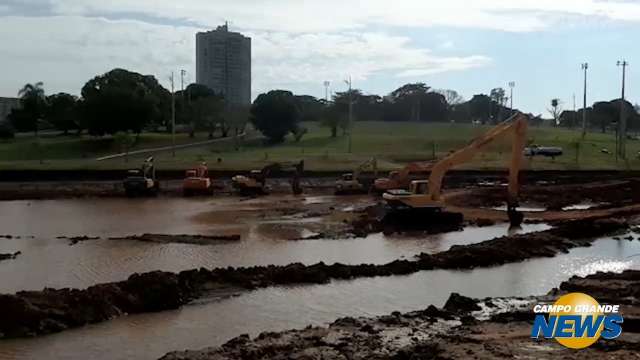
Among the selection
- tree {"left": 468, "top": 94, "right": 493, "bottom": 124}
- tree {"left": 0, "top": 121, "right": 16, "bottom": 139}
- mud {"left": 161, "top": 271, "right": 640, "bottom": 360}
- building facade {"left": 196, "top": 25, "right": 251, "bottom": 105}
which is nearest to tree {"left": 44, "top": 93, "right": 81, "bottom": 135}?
tree {"left": 0, "top": 121, "right": 16, "bottom": 139}

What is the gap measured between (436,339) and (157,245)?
16284mm

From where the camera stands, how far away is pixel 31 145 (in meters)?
78.1

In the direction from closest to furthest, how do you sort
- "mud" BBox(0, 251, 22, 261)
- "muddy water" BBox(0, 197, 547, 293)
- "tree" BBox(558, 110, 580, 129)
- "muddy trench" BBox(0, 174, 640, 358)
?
1. "muddy trench" BBox(0, 174, 640, 358)
2. "muddy water" BBox(0, 197, 547, 293)
3. "mud" BBox(0, 251, 22, 261)
4. "tree" BBox(558, 110, 580, 129)

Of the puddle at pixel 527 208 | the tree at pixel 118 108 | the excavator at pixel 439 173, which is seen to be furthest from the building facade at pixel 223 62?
the excavator at pixel 439 173

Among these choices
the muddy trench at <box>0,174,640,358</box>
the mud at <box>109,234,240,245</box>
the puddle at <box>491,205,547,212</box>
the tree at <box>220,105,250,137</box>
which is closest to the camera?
the muddy trench at <box>0,174,640,358</box>

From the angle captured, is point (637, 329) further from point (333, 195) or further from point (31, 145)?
point (31, 145)

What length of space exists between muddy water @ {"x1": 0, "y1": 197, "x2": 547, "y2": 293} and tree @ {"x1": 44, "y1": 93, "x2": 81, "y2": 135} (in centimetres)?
5404

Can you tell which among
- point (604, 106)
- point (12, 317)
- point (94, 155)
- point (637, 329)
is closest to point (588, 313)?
point (637, 329)

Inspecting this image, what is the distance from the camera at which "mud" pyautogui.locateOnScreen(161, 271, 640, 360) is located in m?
12.0

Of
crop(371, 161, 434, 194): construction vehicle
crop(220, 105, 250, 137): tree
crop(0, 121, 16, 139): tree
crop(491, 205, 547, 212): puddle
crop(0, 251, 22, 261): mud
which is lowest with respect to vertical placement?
crop(0, 251, 22, 261): mud

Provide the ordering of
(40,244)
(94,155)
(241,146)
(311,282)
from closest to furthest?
1. (311,282)
2. (40,244)
3. (94,155)
4. (241,146)

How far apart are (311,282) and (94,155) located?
59435 mm

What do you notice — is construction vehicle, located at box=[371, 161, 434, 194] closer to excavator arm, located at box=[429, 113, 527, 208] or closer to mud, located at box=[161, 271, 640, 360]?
excavator arm, located at box=[429, 113, 527, 208]

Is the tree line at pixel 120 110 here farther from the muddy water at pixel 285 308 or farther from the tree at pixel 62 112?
the muddy water at pixel 285 308
